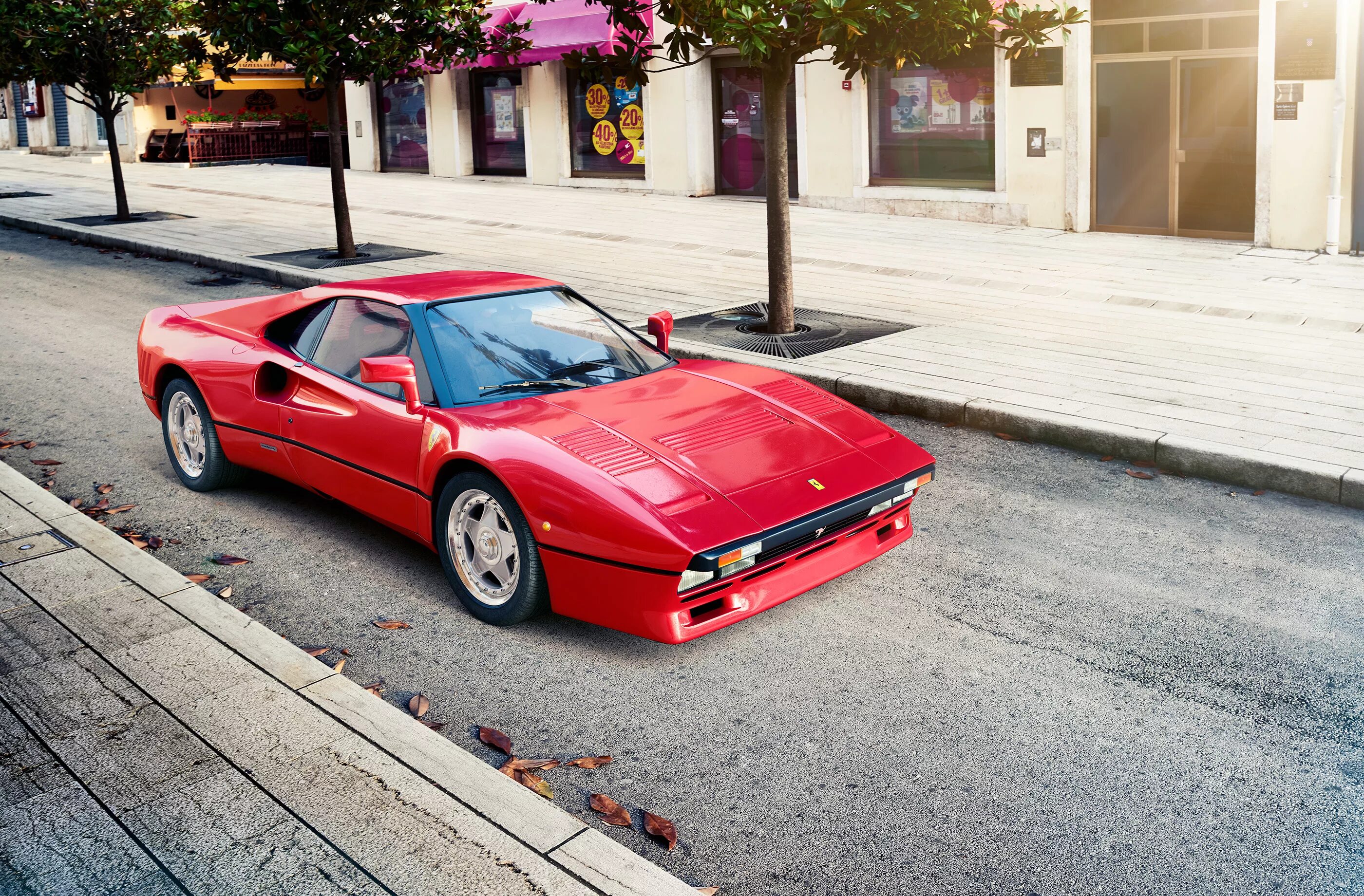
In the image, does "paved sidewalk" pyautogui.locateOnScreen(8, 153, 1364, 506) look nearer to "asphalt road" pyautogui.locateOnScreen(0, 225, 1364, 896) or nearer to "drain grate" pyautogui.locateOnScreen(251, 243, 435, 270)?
"drain grate" pyautogui.locateOnScreen(251, 243, 435, 270)

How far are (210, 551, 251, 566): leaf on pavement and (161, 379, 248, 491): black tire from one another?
33.7 inches

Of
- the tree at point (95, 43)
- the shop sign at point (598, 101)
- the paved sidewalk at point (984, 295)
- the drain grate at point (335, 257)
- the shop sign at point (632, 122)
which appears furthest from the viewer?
the shop sign at point (598, 101)

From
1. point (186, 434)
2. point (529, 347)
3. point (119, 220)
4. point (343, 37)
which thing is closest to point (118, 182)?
point (119, 220)

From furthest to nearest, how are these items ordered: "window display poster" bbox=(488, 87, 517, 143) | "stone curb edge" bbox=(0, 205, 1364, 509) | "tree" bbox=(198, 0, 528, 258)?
1. "window display poster" bbox=(488, 87, 517, 143)
2. "tree" bbox=(198, 0, 528, 258)
3. "stone curb edge" bbox=(0, 205, 1364, 509)

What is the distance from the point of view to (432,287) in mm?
5836

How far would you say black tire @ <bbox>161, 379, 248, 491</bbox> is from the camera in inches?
256

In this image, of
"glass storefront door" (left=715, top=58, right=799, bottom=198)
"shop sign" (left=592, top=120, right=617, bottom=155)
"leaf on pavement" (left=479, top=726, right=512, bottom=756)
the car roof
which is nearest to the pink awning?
"shop sign" (left=592, top=120, right=617, bottom=155)

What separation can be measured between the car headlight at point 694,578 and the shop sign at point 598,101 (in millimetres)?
20816

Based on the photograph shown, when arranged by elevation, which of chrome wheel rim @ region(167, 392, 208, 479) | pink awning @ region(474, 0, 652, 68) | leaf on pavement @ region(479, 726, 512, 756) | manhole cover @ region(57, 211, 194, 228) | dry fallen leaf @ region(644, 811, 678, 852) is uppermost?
pink awning @ region(474, 0, 652, 68)

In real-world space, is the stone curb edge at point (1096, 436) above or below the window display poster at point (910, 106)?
below

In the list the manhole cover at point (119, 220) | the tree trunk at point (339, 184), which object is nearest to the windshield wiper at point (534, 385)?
the tree trunk at point (339, 184)

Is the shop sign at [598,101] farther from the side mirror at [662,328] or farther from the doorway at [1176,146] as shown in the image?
the side mirror at [662,328]

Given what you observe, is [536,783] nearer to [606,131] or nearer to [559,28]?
[559,28]

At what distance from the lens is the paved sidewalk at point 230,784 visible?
10.5 feet
